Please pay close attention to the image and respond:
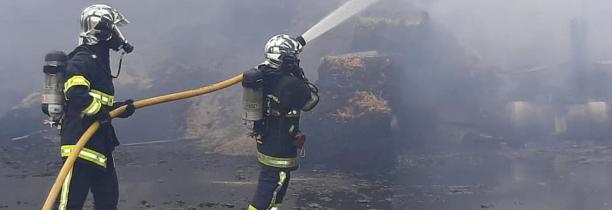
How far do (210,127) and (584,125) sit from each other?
8.74m

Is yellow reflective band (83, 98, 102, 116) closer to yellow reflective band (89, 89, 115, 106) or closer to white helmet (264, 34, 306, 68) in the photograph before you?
yellow reflective band (89, 89, 115, 106)

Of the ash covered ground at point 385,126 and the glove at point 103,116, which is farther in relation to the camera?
the ash covered ground at point 385,126

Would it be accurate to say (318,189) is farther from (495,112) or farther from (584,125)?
(584,125)

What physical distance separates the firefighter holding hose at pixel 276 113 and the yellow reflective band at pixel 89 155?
4.37 ft

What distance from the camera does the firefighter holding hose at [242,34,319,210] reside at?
5.31 metres

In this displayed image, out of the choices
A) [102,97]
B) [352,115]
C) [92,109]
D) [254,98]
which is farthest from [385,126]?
[92,109]

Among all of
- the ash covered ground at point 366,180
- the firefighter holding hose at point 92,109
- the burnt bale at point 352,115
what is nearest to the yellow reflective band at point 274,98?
the firefighter holding hose at point 92,109

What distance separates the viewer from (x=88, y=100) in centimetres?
465

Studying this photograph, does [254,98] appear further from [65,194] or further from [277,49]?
[65,194]

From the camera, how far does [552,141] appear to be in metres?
12.1

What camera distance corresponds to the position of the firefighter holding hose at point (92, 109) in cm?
469

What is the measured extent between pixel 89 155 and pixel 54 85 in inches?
27.1

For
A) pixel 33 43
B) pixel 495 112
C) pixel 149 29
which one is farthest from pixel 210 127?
pixel 33 43

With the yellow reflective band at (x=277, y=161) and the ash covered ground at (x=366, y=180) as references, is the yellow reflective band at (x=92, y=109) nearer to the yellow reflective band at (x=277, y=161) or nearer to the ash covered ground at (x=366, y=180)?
the yellow reflective band at (x=277, y=161)
